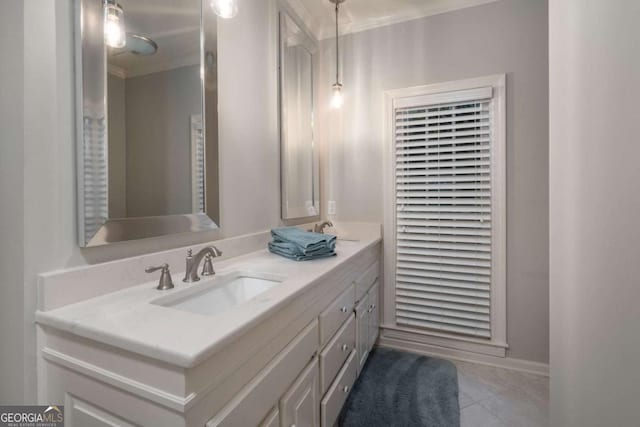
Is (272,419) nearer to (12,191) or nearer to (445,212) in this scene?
(12,191)

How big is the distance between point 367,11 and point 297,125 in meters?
1.04

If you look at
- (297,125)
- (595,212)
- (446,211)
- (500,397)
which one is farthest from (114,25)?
(500,397)

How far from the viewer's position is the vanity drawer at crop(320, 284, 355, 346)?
4.17ft

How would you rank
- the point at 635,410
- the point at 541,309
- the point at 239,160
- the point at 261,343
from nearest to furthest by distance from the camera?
the point at 635,410 → the point at 261,343 → the point at 239,160 → the point at 541,309

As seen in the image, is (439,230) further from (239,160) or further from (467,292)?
(239,160)

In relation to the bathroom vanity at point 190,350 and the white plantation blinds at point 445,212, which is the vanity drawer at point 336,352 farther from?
the white plantation blinds at point 445,212

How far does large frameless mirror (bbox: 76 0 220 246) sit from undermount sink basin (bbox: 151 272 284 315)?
27 centimetres

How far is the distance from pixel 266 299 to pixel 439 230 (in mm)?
1669

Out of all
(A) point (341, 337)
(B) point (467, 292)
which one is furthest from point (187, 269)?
(B) point (467, 292)

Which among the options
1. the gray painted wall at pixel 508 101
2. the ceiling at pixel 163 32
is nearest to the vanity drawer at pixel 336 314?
the gray painted wall at pixel 508 101

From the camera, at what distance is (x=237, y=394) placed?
77 cm

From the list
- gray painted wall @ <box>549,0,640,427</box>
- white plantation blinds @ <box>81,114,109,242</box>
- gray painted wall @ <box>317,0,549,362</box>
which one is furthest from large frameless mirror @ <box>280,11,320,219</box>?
gray painted wall @ <box>549,0,640,427</box>

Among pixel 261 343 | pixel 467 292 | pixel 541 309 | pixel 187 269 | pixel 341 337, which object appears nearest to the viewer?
pixel 261 343

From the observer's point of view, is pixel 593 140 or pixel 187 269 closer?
pixel 593 140
